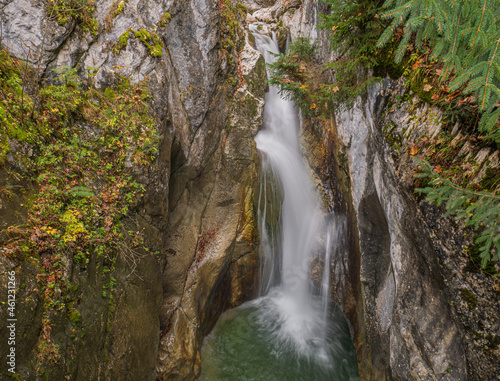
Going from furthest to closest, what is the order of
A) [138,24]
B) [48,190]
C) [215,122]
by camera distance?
1. [215,122]
2. [138,24]
3. [48,190]

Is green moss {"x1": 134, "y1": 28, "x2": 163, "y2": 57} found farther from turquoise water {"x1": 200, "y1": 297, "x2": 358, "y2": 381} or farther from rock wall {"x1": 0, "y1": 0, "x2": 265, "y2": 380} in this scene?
turquoise water {"x1": 200, "y1": 297, "x2": 358, "y2": 381}

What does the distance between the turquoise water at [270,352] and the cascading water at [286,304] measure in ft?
0.08

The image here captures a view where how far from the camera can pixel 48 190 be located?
3547 mm

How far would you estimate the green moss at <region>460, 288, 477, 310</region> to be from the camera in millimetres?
3023

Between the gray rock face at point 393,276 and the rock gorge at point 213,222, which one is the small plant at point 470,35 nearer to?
the rock gorge at point 213,222

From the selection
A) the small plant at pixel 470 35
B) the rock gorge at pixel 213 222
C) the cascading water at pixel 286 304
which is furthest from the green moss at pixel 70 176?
the small plant at pixel 470 35

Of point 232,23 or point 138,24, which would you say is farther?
point 232,23

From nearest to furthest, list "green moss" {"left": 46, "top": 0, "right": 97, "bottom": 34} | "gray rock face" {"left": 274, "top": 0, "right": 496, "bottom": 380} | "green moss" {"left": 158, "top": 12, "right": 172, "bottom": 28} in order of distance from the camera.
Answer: "gray rock face" {"left": 274, "top": 0, "right": 496, "bottom": 380}
"green moss" {"left": 46, "top": 0, "right": 97, "bottom": 34}
"green moss" {"left": 158, "top": 12, "right": 172, "bottom": 28}

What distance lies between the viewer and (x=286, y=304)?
29.7 ft

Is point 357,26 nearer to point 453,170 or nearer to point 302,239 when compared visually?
point 453,170

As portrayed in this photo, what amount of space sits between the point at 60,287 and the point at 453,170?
570 centimetres

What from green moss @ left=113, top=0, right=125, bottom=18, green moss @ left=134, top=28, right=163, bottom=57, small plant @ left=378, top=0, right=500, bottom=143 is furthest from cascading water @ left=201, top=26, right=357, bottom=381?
small plant @ left=378, top=0, right=500, bottom=143

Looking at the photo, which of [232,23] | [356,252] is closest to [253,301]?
[356,252]

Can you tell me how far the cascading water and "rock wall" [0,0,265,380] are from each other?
682 mm
